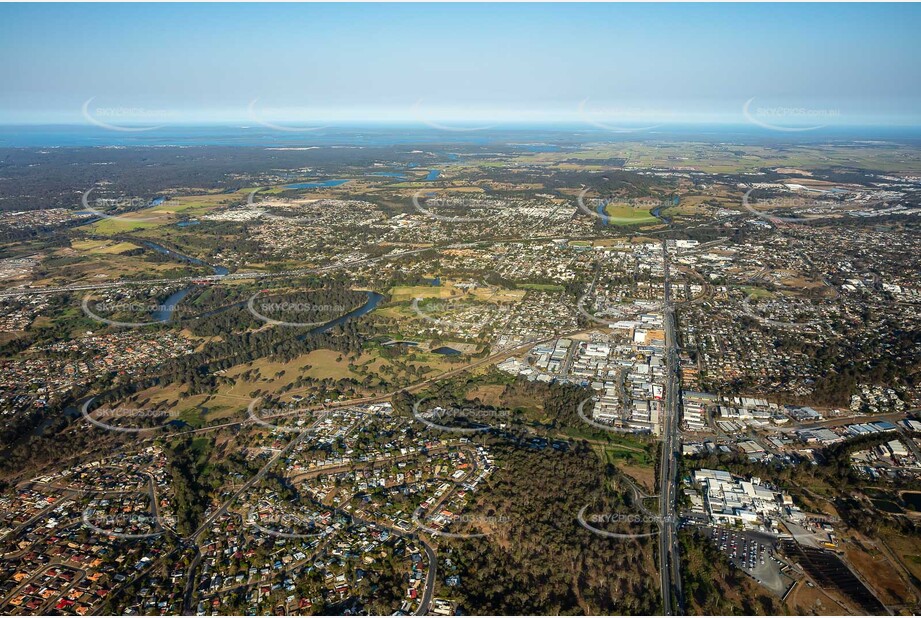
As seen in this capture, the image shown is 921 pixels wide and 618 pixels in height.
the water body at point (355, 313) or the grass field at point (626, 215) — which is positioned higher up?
the grass field at point (626, 215)

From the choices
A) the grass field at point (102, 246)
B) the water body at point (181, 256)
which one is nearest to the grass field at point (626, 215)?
the water body at point (181, 256)

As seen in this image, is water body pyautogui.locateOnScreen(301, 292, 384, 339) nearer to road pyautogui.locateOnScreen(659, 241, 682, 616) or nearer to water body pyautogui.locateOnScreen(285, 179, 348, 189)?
road pyautogui.locateOnScreen(659, 241, 682, 616)

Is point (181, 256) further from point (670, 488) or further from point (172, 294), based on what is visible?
point (670, 488)

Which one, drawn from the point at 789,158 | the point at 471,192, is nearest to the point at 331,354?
the point at 471,192

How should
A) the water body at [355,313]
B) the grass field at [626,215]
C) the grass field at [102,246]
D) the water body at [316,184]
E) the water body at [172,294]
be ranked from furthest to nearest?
the water body at [316,184] < the grass field at [626,215] < the grass field at [102,246] < the water body at [172,294] < the water body at [355,313]

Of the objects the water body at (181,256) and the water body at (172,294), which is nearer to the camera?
the water body at (172,294)

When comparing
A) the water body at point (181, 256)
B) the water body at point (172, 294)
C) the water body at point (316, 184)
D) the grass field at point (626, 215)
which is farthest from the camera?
the water body at point (316, 184)

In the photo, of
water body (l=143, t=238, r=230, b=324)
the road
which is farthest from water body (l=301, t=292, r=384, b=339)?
the road

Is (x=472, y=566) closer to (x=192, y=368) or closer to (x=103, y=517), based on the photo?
(x=103, y=517)

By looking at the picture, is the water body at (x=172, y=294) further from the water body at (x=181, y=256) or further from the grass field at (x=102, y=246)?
the grass field at (x=102, y=246)

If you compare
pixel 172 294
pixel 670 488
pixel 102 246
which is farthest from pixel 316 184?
pixel 670 488
